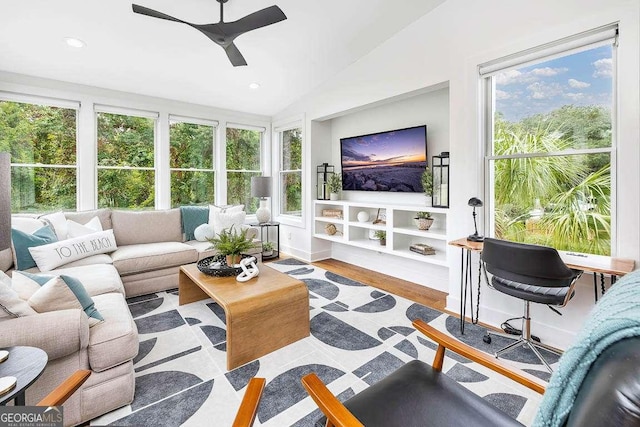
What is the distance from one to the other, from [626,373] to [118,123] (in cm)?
520

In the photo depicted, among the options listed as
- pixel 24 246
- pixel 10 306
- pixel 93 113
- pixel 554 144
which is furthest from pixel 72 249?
pixel 554 144

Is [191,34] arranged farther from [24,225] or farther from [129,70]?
[24,225]

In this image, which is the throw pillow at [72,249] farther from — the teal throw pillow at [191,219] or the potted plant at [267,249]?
the potted plant at [267,249]

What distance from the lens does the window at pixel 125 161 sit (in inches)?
159

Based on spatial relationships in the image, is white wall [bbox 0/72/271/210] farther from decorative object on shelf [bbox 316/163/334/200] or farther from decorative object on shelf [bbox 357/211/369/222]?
decorative object on shelf [bbox 357/211/369/222]

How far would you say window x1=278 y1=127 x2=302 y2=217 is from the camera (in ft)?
16.9

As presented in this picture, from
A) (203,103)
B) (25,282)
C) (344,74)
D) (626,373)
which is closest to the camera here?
(626,373)

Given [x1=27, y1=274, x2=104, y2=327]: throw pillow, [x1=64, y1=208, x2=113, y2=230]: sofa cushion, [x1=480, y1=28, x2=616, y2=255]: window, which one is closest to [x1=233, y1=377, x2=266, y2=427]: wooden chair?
[x1=27, y1=274, x2=104, y2=327]: throw pillow

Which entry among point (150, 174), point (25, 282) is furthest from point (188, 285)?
point (150, 174)

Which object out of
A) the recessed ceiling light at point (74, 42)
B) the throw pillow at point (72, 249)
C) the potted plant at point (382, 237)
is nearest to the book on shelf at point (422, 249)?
the potted plant at point (382, 237)

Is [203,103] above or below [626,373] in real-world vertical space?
above

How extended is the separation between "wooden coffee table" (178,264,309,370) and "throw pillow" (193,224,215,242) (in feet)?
5.26

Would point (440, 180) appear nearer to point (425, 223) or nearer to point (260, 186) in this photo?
point (425, 223)

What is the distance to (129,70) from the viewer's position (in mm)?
3578
